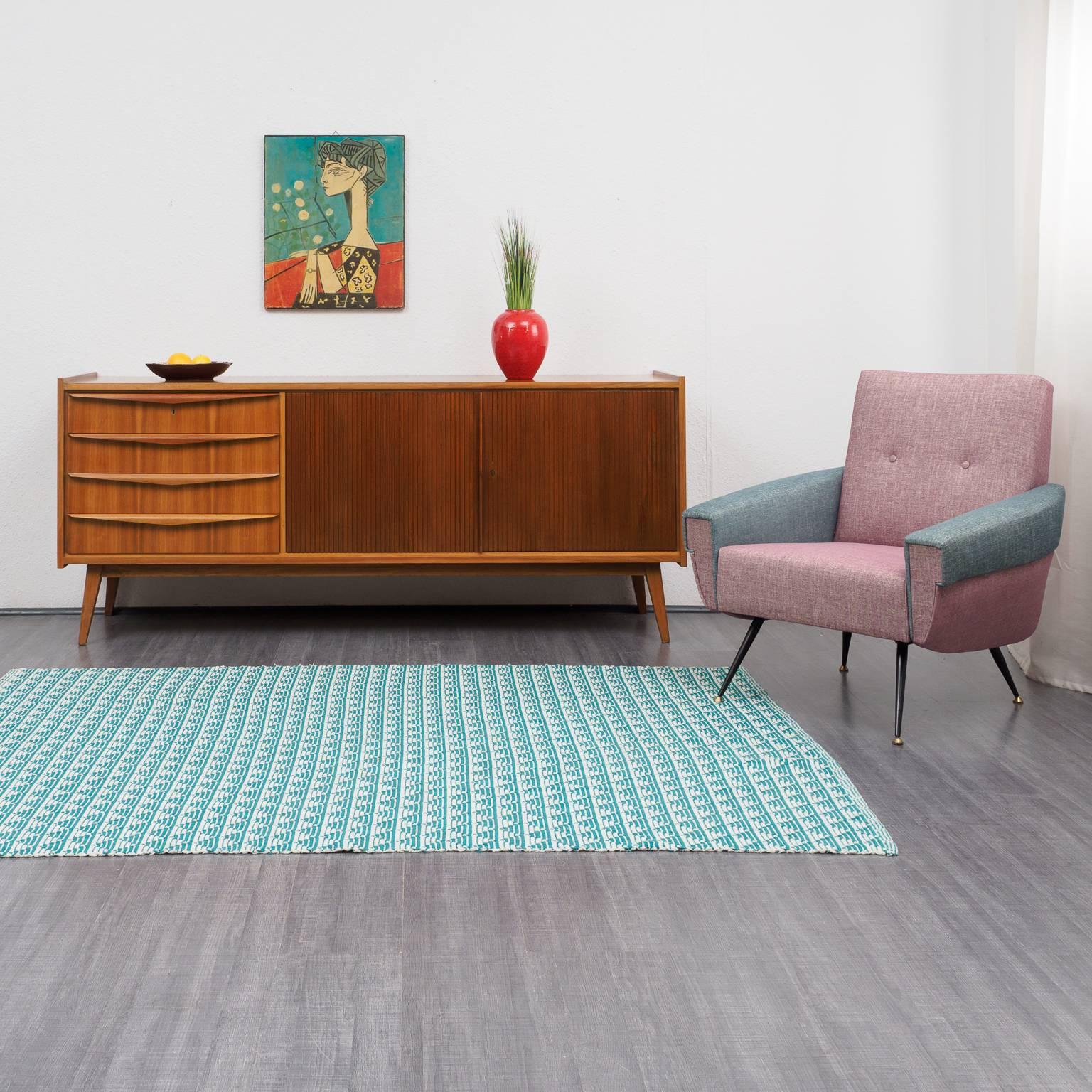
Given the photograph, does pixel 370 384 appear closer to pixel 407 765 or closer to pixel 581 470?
pixel 581 470

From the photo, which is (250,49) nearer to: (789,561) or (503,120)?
(503,120)

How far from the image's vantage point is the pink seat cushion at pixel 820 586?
2586mm

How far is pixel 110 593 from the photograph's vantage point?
3.90 meters

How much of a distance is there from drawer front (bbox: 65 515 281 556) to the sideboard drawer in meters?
0.16

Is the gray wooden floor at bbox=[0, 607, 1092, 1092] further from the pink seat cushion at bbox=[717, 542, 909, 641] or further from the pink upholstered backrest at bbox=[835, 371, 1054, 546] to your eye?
the pink upholstered backrest at bbox=[835, 371, 1054, 546]

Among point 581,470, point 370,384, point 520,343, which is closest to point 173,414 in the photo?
point 370,384

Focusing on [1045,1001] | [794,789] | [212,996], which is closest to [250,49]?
[794,789]

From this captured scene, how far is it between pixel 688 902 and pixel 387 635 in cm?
206

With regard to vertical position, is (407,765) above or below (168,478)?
below

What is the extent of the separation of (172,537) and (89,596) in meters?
0.32

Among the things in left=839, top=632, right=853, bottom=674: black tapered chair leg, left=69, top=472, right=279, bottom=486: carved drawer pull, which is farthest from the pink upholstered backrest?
left=69, top=472, right=279, bottom=486: carved drawer pull

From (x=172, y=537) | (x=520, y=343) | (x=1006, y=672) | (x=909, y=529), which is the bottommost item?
(x=1006, y=672)

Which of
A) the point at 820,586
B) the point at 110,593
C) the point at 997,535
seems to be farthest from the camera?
the point at 110,593

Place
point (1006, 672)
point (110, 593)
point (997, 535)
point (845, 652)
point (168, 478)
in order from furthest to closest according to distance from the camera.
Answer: point (110, 593)
point (168, 478)
point (845, 652)
point (1006, 672)
point (997, 535)
